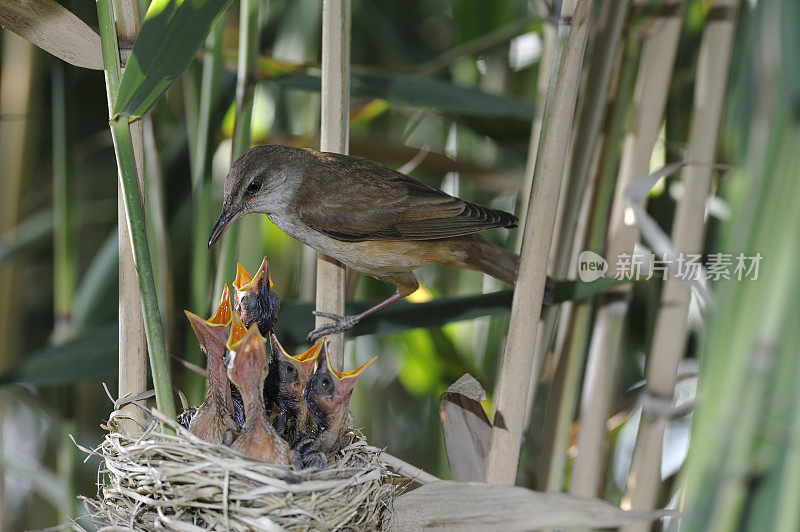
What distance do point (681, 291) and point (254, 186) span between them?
777 mm

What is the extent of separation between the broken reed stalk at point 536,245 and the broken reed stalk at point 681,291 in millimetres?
340

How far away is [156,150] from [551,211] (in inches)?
26.5

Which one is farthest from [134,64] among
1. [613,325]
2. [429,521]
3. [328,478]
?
[613,325]

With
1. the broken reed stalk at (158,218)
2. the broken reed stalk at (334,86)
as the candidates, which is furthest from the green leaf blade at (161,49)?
the broken reed stalk at (158,218)

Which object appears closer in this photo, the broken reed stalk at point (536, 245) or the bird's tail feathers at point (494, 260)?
the broken reed stalk at point (536, 245)

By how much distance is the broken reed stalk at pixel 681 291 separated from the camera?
1188mm

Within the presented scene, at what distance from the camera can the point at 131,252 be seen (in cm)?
87

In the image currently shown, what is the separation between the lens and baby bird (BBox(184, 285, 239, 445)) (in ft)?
3.21

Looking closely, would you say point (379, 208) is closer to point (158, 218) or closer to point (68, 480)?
point (158, 218)

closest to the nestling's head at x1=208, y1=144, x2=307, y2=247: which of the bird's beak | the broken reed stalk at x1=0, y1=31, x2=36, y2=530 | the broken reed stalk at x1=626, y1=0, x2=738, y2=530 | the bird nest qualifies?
the bird's beak

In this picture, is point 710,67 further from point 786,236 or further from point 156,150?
point 156,150

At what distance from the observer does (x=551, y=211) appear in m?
0.95

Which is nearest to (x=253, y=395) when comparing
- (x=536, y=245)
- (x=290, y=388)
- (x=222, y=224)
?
(x=290, y=388)

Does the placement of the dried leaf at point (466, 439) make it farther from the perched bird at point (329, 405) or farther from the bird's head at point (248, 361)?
the bird's head at point (248, 361)
